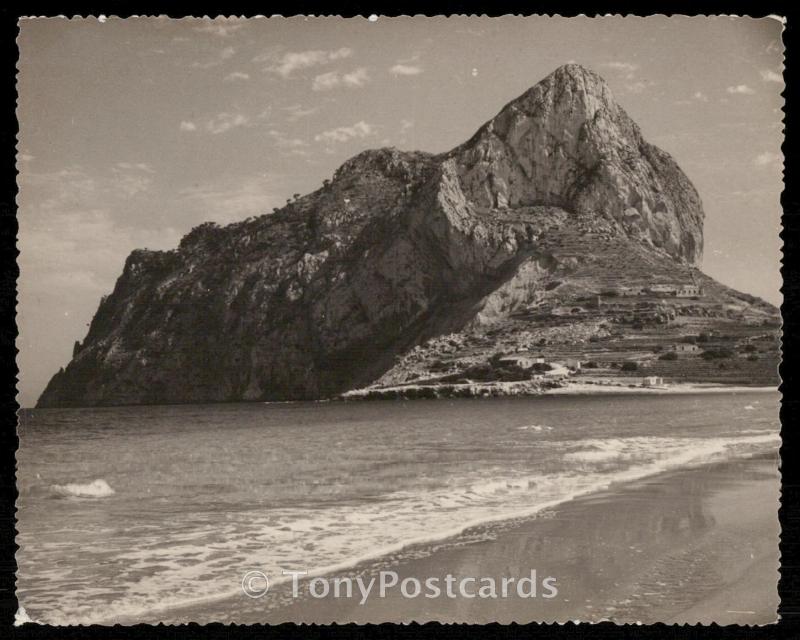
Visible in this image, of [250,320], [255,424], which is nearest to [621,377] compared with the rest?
[255,424]

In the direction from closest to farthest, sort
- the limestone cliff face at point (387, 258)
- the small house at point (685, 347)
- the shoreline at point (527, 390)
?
the shoreline at point (527, 390)
the small house at point (685, 347)
the limestone cliff face at point (387, 258)

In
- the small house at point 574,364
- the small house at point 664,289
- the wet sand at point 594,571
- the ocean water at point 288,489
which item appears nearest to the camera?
the wet sand at point 594,571

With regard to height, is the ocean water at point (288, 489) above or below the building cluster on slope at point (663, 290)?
below

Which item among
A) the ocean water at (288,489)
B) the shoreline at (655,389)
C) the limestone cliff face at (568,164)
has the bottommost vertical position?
the ocean water at (288,489)

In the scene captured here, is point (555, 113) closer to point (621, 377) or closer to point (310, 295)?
point (310, 295)

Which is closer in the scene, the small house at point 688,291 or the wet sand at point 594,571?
the wet sand at point 594,571

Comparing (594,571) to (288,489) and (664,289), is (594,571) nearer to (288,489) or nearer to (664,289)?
(288,489)

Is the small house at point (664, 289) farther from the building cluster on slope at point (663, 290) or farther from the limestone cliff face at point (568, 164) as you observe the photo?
the limestone cliff face at point (568, 164)

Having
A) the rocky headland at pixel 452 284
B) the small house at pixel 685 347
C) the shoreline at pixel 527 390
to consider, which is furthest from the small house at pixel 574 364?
the small house at pixel 685 347

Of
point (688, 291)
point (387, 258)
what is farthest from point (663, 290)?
point (387, 258)
